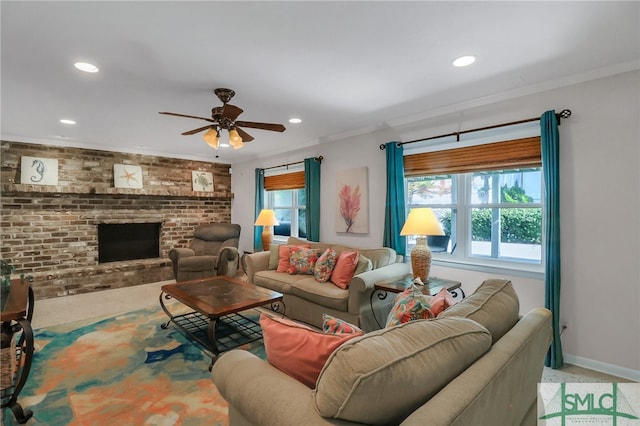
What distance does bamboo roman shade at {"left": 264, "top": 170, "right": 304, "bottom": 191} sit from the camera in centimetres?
516

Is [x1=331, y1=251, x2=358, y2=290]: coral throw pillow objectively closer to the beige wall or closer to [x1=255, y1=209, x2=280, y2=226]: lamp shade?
the beige wall

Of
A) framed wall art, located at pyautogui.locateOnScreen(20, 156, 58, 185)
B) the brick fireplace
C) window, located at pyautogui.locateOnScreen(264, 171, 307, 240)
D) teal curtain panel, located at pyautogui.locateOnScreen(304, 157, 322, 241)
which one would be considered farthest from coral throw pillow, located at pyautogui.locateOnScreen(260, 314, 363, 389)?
framed wall art, located at pyautogui.locateOnScreen(20, 156, 58, 185)

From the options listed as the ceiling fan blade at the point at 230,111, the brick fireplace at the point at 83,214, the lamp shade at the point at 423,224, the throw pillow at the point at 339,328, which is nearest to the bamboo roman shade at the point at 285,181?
the brick fireplace at the point at 83,214

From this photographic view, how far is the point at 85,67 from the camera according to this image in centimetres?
234

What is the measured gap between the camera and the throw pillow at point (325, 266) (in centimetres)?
347

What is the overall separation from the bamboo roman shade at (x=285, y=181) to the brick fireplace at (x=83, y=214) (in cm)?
137

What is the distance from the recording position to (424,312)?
4.87ft

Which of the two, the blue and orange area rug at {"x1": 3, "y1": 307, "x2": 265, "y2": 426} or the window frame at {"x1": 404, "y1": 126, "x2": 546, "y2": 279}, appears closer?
the blue and orange area rug at {"x1": 3, "y1": 307, "x2": 265, "y2": 426}

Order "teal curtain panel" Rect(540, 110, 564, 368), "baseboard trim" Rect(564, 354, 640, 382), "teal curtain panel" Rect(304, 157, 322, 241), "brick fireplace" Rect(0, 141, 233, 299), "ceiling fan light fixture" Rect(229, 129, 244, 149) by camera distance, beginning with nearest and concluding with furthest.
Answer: "baseboard trim" Rect(564, 354, 640, 382) → "teal curtain panel" Rect(540, 110, 564, 368) → "ceiling fan light fixture" Rect(229, 129, 244, 149) → "brick fireplace" Rect(0, 141, 233, 299) → "teal curtain panel" Rect(304, 157, 322, 241)

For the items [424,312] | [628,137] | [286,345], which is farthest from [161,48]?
[628,137]

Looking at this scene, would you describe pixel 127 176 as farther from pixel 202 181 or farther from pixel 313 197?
pixel 313 197

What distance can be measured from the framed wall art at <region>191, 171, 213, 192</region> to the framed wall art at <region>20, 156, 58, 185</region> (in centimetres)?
204

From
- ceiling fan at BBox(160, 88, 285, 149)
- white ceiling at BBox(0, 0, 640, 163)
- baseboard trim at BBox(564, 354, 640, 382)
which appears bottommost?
baseboard trim at BBox(564, 354, 640, 382)

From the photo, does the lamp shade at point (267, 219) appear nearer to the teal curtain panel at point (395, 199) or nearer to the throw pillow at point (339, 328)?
the teal curtain panel at point (395, 199)
